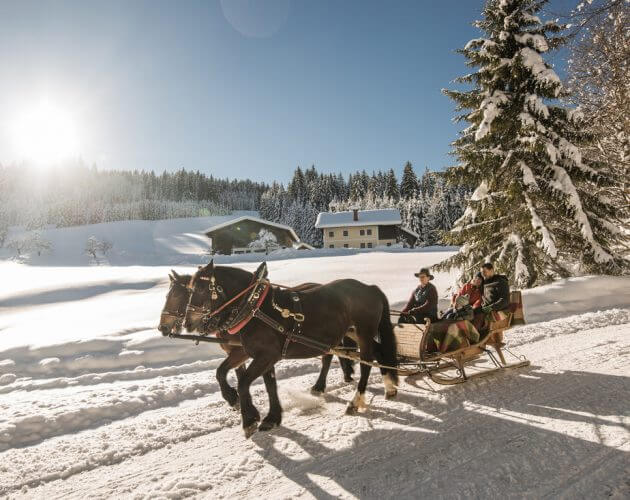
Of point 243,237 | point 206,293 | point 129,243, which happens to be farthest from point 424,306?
point 129,243

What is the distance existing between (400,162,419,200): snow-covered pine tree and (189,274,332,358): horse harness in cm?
9655

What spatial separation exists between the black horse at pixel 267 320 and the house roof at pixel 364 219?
5539 centimetres

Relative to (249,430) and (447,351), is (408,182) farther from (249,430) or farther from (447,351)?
(249,430)

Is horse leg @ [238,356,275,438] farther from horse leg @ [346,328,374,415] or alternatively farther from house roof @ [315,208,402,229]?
house roof @ [315,208,402,229]

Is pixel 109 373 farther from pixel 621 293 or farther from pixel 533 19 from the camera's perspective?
pixel 533 19

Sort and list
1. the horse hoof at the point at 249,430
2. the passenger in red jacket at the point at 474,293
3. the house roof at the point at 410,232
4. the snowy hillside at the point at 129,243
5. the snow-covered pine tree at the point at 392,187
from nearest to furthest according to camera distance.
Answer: the horse hoof at the point at 249,430 < the passenger in red jacket at the point at 474,293 < the snowy hillside at the point at 129,243 < the house roof at the point at 410,232 < the snow-covered pine tree at the point at 392,187

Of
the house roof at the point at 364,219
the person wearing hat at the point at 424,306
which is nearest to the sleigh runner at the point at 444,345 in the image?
the person wearing hat at the point at 424,306

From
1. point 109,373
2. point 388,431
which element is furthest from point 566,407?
point 109,373

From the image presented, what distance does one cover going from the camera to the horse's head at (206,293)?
4551 millimetres

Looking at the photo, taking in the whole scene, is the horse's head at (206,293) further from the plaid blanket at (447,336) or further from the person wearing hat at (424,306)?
the person wearing hat at (424,306)

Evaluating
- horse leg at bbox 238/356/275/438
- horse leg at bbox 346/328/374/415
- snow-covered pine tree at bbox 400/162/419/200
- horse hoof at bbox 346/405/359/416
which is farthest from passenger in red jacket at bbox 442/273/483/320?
snow-covered pine tree at bbox 400/162/419/200

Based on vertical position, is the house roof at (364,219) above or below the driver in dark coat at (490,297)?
above

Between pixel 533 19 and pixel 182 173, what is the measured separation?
153m

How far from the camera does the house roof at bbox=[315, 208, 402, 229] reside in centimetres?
5975
